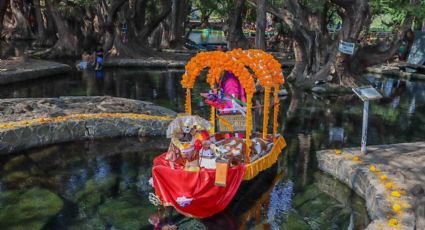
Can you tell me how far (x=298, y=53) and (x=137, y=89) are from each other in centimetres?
1055

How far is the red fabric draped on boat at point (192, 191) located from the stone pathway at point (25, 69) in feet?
56.7

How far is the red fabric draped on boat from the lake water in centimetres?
36

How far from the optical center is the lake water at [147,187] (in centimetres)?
888

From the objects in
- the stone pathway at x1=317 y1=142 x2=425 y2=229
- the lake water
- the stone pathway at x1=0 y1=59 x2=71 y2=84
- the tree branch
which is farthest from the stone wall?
the tree branch

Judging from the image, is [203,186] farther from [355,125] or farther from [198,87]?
[198,87]

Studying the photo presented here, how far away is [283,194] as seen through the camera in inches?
408

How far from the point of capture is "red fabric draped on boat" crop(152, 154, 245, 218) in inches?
334

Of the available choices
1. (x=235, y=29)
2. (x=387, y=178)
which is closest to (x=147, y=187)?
(x=387, y=178)

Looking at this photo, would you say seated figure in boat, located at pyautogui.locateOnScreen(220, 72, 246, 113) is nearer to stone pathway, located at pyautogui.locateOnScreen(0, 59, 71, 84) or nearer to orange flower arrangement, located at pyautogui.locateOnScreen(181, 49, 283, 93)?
orange flower arrangement, located at pyautogui.locateOnScreen(181, 49, 283, 93)

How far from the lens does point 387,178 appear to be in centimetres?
980

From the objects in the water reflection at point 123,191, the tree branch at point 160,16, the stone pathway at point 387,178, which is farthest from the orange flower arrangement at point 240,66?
the tree branch at point 160,16

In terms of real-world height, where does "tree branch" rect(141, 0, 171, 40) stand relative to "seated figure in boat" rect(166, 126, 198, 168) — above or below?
above

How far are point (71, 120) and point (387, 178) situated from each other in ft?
31.8

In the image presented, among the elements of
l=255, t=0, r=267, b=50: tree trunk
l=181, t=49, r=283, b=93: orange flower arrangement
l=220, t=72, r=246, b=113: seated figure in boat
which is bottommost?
l=220, t=72, r=246, b=113: seated figure in boat
